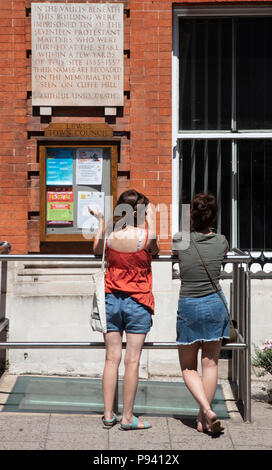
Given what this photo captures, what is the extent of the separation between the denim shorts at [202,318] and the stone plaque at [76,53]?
3.16 m

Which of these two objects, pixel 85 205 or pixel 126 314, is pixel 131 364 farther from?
pixel 85 205

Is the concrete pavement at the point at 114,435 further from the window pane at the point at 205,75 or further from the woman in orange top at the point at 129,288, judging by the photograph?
the window pane at the point at 205,75

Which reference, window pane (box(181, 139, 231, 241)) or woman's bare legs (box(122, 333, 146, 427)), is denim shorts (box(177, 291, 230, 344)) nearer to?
woman's bare legs (box(122, 333, 146, 427))

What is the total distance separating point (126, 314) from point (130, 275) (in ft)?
0.92

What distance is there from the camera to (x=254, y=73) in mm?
7746

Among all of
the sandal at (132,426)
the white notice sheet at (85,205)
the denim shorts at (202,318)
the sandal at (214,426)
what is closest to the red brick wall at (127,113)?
the white notice sheet at (85,205)

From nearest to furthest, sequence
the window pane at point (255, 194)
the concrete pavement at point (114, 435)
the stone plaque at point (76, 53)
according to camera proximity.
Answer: the concrete pavement at point (114, 435), the stone plaque at point (76, 53), the window pane at point (255, 194)

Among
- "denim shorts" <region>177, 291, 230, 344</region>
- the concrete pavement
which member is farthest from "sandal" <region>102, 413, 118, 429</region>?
"denim shorts" <region>177, 291, 230, 344</region>

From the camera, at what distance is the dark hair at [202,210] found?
5.07 meters

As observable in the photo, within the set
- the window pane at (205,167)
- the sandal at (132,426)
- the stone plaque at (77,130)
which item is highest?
the stone plaque at (77,130)

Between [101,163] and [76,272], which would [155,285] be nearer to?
[76,272]

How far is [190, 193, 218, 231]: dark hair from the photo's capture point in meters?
5.07

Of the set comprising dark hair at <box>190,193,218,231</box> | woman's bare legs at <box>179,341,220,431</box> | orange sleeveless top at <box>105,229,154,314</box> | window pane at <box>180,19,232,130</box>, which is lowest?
woman's bare legs at <box>179,341,220,431</box>

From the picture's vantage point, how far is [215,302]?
5.07 m
